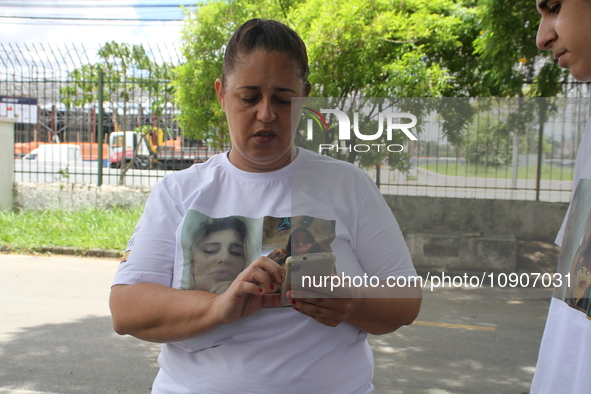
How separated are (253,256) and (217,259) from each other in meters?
0.09

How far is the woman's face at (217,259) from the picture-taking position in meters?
1.31

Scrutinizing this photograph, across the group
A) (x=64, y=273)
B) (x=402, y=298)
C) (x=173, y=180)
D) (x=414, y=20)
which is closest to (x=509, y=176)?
(x=402, y=298)

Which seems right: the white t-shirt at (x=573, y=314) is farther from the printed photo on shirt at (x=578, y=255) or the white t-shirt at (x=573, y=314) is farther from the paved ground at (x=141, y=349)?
the paved ground at (x=141, y=349)

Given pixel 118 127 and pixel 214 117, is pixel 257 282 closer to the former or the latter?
pixel 214 117

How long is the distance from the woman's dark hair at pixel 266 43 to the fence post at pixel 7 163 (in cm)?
989

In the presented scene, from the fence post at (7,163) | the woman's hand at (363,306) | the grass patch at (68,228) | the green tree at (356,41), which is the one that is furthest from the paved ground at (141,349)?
the fence post at (7,163)

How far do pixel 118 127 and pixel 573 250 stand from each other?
33.4ft

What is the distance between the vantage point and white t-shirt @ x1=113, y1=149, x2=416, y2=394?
1.32 m

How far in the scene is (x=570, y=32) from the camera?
0.94 m

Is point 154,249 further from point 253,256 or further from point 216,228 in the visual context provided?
point 253,256

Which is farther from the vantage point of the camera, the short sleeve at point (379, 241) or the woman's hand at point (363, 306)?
the short sleeve at point (379, 241)

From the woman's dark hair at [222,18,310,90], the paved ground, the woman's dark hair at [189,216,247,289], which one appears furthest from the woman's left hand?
the paved ground

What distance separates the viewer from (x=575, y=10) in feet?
3.01

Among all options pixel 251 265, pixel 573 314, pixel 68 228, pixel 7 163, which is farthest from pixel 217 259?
pixel 7 163
